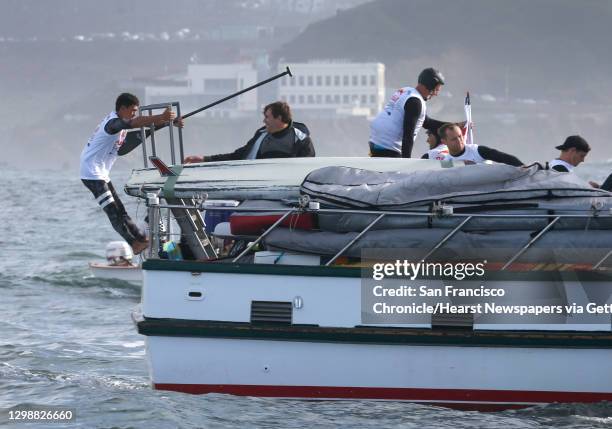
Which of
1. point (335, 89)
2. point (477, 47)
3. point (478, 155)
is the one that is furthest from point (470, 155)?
point (477, 47)

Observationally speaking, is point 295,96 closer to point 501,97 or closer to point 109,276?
point 501,97

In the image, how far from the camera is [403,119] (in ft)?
39.0

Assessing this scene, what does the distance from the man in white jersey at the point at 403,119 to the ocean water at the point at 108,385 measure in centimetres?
292

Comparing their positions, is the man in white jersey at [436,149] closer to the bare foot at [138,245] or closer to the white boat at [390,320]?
the white boat at [390,320]

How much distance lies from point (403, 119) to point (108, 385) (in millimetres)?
3419

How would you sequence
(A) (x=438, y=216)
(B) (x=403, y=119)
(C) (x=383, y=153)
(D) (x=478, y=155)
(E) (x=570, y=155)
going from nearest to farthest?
(A) (x=438, y=216), (E) (x=570, y=155), (D) (x=478, y=155), (B) (x=403, y=119), (C) (x=383, y=153)

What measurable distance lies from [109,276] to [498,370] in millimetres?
13769

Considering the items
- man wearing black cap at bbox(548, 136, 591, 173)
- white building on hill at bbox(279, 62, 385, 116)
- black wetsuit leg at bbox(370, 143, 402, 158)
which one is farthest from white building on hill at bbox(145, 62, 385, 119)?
man wearing black cap at bbox(548, 136, 591, 173)

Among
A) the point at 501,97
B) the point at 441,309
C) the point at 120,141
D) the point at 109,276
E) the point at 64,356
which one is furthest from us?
the point at 501,97

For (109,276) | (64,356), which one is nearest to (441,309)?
(64,356)

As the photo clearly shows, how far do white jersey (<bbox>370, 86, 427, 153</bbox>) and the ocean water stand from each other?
2952mm

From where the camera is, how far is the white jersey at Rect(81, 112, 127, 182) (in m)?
12.3

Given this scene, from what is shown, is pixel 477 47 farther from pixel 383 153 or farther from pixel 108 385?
pixel 108 385

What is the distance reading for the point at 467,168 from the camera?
382 inches
